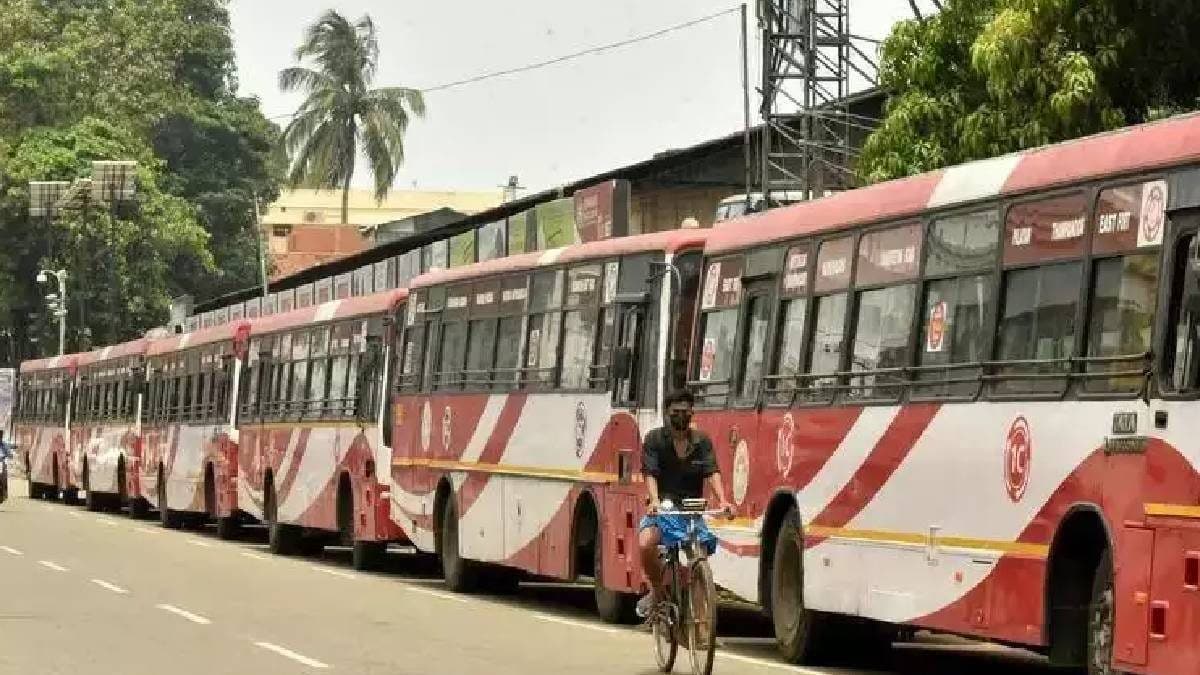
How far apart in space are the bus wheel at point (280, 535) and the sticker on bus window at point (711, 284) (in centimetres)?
1573

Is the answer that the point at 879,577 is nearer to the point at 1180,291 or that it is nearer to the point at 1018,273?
the point at 1018,273

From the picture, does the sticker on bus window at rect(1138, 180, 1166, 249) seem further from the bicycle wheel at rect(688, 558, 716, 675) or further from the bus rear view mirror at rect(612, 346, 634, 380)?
the bus rear view mirror at rect(612, 346, 634, 380)

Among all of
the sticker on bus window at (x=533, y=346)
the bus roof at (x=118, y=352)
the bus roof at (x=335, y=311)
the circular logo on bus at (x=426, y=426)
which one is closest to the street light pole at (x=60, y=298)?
the bus roof at (x=118, y=352)

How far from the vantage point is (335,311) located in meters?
34.0

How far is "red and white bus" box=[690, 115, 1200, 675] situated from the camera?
13.1 meters

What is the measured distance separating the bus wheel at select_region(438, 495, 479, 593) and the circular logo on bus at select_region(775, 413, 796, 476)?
8.84 m

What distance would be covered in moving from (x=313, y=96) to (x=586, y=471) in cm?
7905

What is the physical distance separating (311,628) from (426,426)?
24.9 ft

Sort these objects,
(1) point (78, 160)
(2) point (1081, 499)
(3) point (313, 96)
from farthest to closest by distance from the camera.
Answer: (3) point (313, 96)
(1) point (78, 160)
(2) point (1081, 499)

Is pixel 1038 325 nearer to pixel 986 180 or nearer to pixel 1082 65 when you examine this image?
pixel 986 180

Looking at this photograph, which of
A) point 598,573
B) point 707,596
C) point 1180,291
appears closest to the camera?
point 1180,291

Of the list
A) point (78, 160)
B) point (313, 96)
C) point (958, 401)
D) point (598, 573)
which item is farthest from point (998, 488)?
point (313, 96)

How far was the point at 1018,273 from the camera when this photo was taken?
50.0 feet

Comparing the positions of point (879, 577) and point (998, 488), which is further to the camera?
point (879, 577)
